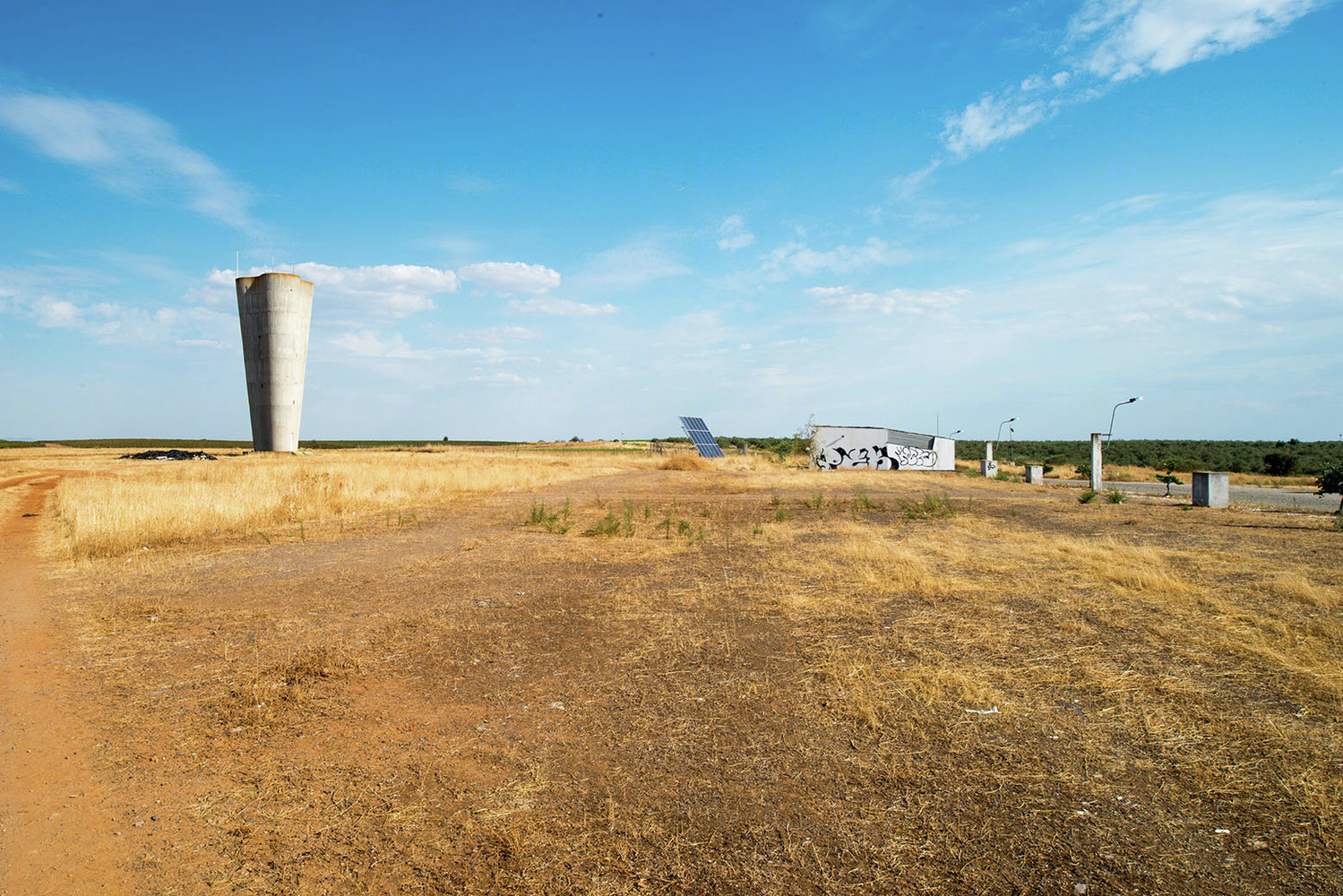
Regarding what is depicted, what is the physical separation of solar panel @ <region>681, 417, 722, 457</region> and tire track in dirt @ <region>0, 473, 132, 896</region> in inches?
1829

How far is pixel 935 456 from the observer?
62.8 meters

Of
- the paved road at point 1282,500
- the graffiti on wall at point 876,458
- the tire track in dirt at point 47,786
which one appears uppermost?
the graffiti on wall at point 876,458

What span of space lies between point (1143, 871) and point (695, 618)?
4786 millimetres

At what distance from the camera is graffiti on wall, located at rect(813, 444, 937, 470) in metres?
56.6

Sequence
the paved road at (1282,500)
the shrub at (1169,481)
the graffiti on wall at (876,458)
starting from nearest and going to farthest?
the paved road at (1282,500) < the shrub at (1169,481) < the graffiti on wall at (876,458)

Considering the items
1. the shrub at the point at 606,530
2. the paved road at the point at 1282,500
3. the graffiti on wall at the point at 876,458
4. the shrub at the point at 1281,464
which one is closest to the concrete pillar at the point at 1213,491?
the paved road at the point at 1282,500

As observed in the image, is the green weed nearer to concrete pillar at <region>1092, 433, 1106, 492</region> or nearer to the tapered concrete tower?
concrete pillar at <region>1092, 433, 1106, 492</region>

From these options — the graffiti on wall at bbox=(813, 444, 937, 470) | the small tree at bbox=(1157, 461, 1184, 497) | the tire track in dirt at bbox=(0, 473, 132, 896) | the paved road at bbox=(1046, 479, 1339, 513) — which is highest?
the graffiti on wall at bbox=(813, 444, 937, 470)

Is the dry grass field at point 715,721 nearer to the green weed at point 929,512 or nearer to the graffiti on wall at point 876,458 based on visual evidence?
the green weed at point 929,512

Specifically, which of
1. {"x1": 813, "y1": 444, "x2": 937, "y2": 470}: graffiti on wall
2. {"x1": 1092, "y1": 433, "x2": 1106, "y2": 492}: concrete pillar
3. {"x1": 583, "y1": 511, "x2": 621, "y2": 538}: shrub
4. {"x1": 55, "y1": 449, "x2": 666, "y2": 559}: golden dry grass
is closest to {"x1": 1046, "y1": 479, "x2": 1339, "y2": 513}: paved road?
{"x1": 1092, "y1": 433, "x2": 1106, "y2": 492}: concrete pillar

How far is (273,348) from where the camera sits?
43.6 m

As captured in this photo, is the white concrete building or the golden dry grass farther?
the white concrete building

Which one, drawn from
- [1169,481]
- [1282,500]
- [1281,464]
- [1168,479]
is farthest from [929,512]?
[1281,464]

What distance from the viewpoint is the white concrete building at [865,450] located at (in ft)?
187
